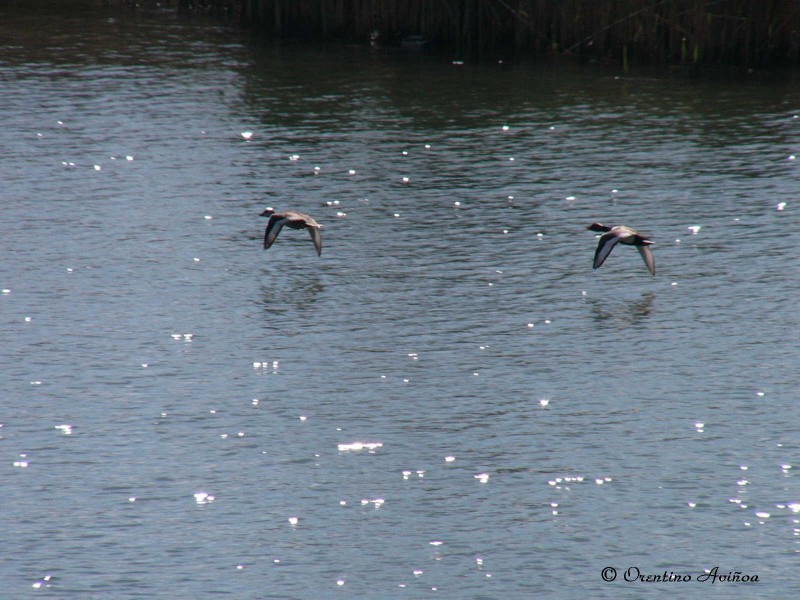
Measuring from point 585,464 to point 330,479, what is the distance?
10.6 feet

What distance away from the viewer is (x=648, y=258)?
2439cm

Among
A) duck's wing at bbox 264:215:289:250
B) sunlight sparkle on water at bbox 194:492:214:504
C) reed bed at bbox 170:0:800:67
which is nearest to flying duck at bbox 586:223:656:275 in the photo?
duck's wing at bbox 264:215:289:250

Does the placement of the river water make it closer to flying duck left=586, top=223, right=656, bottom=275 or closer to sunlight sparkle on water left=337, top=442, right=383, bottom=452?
sunlight sparkle on water left=337, top=442, right=383, bottom=452

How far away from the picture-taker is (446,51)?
4644cm

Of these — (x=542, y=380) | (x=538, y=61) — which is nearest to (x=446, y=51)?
(x=538, y=61)

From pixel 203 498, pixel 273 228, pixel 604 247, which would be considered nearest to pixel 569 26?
pixel 604 247

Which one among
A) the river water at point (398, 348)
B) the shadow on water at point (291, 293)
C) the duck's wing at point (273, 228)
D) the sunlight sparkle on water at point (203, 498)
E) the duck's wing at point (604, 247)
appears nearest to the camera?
the river water at point (398, 348)

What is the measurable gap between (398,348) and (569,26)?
26303mm

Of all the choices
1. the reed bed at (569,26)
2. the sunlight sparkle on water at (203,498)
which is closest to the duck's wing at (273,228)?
the sunlight sparkle on water at (203,498)

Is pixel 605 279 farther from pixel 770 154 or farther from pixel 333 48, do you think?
pixel 333 48

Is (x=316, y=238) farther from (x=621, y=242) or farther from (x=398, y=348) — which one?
(x=621, y=242)

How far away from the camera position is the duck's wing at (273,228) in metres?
25.2

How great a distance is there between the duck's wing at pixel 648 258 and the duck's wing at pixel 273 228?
22.6ft

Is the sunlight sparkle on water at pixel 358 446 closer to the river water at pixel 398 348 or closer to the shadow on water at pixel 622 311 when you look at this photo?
the river water at pixel 398 348
